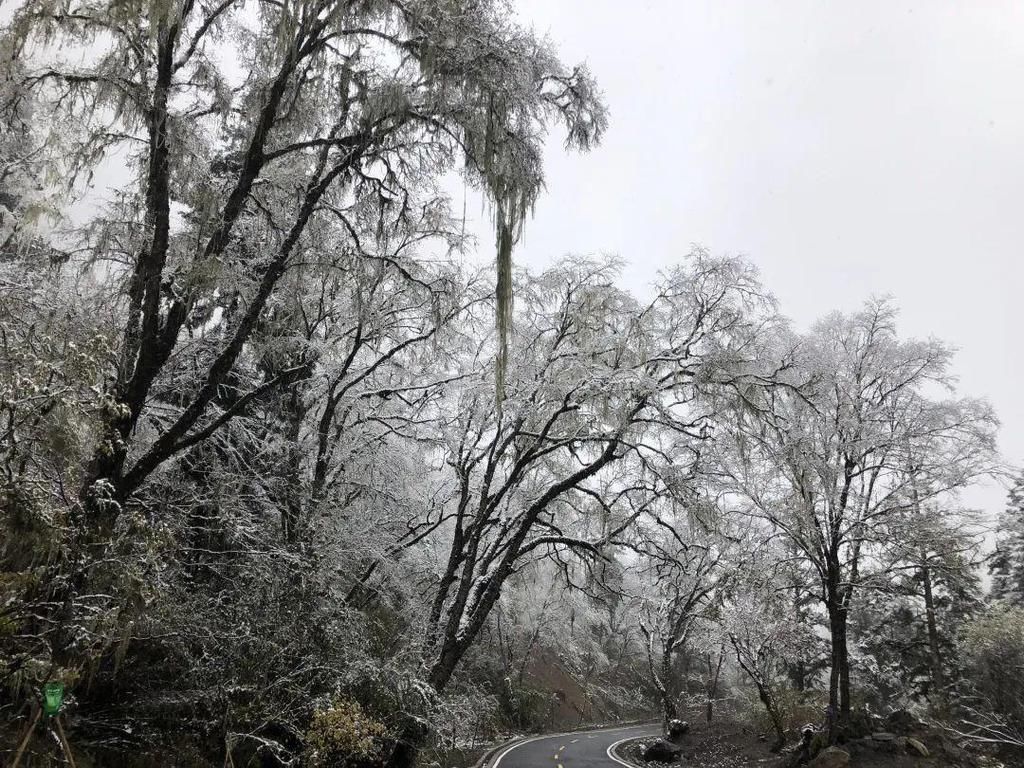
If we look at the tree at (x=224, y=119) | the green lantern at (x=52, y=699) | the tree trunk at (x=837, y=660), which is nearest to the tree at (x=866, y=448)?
the tree trunk at (x=837, y=660)

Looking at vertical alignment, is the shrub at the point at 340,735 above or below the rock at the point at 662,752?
above

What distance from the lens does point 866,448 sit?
42.6 feet

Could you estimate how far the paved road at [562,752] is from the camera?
17188 millimetres

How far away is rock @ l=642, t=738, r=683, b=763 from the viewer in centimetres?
1864

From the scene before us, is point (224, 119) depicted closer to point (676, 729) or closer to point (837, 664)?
point (837, 664)

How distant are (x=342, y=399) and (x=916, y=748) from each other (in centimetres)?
1374

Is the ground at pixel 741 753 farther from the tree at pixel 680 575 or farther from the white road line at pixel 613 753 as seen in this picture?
the tree at pixel 680 575

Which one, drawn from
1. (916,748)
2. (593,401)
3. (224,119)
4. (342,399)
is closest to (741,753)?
(916,748)

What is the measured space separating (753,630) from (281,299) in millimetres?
16004

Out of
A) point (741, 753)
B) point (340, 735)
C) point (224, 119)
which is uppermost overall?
point (224, 119)

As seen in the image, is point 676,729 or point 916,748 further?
point 676,729

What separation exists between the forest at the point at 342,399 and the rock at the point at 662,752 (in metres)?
3.75

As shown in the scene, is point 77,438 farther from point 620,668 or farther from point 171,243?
point 620,668

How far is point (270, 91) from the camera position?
5191 millimetres
